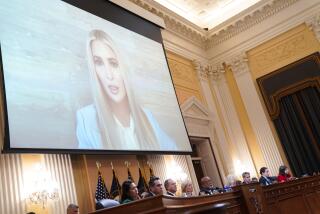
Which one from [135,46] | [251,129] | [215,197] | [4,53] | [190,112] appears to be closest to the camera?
[215,197]

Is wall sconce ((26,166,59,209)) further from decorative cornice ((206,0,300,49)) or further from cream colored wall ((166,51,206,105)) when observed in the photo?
decorative cornice ((206,0,300,49))

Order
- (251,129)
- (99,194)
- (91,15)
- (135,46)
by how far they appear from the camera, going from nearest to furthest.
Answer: (99,194) < (91,15) < (135,46) < (251,129)

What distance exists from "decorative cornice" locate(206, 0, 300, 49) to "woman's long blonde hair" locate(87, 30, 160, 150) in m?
4.96

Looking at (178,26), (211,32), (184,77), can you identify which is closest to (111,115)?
(184,77)

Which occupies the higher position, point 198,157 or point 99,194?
point 198,157

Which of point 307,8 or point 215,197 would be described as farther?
point 307,8

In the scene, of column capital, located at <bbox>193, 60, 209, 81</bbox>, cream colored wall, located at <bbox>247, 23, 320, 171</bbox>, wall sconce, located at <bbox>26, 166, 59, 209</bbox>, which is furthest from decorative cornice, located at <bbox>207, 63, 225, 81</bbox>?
wall sconce, located at <bbox>26, 166, 59, 209</bbox>

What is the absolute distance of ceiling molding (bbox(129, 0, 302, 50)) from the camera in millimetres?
8961

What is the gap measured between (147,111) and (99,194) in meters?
1.75

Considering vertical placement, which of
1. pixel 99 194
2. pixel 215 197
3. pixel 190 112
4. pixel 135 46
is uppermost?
pixel 135 46

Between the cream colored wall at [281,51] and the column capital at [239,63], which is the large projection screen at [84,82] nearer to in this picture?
the column capital at [239,63]

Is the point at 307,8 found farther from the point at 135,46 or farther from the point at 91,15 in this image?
the point at 91,15

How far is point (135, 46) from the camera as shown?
679cm

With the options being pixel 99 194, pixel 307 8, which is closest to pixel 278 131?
pixel 307 8
